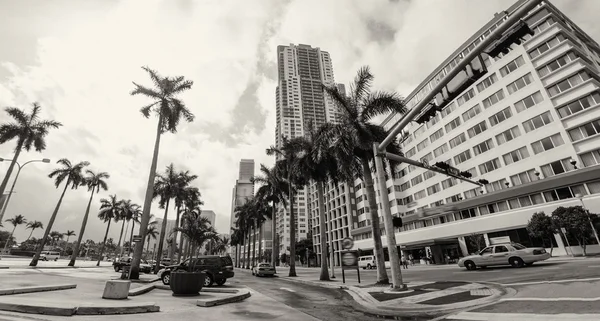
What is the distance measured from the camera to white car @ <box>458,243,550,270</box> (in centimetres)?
1822

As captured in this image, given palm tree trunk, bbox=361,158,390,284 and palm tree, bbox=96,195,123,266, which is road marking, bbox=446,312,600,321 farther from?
palm tree, bbox=96,195,123,266

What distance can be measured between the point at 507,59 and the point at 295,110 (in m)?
105

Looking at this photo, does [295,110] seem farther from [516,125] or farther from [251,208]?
[516,125]

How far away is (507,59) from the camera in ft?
137

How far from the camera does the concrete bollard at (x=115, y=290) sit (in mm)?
9484

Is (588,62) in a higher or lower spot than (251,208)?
higher

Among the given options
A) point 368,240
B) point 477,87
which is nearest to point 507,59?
point 477,87

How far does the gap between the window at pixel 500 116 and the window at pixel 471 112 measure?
309 cm

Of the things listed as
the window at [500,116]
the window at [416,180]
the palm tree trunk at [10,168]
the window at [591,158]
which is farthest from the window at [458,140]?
the palm tree trunk at [10,168]

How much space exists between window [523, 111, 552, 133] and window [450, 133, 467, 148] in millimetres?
9875

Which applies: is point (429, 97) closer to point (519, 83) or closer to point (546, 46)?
point (519, 83)

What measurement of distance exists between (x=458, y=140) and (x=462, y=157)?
11.0 ft

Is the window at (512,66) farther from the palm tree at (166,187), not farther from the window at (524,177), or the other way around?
the palm tree at (166,187)

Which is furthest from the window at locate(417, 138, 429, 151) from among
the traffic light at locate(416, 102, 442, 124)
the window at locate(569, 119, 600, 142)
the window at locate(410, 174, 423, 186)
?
the traffic light at locate(416, 102, 442, 124)
